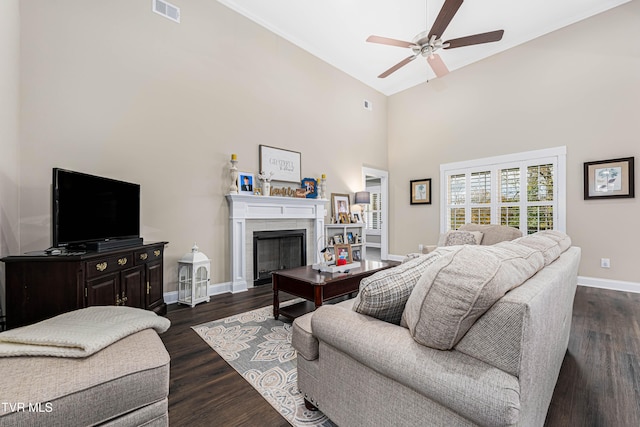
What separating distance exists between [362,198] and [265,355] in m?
4.12

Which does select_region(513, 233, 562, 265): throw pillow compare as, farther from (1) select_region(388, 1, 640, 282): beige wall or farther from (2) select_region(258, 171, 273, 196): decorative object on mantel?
(1) select_region(388, 1, 640, 282): beige wall

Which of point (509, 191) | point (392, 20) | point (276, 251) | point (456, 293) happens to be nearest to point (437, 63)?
point (392, 20)

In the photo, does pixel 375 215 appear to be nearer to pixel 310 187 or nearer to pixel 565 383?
pixel 310 187

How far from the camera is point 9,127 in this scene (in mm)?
2197

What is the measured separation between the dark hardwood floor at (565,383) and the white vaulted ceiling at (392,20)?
423 centimetres

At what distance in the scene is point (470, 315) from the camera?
2.83 ft

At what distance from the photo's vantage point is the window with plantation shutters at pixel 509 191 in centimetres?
437

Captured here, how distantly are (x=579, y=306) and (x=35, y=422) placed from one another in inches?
182

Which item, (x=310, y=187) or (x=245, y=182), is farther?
(x=310, y=187)

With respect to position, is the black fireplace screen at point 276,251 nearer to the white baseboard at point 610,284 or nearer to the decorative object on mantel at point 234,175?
the decorative object on mantel at point 234,175

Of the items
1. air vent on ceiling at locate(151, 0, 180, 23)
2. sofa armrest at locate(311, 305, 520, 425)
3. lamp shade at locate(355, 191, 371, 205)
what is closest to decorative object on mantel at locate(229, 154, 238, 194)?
air vent on ceiling at locate(151, 0, 180, 23)

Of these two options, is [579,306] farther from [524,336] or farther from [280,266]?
[280,266]

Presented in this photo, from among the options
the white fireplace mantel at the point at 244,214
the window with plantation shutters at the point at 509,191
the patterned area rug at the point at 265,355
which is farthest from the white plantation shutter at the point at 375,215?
the patterned area rug at the point at 265,355

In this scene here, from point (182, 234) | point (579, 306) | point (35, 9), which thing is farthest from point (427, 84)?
point (35, 9)
